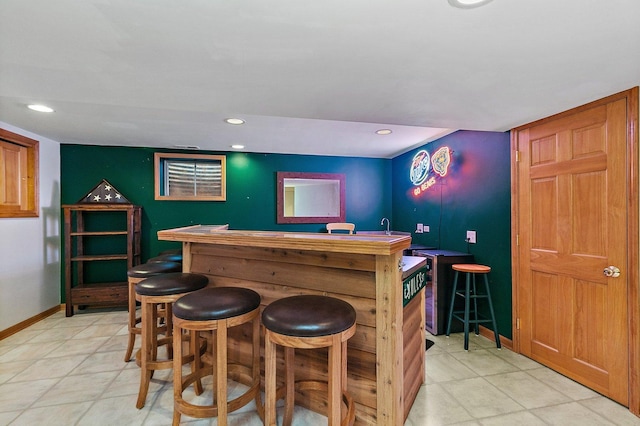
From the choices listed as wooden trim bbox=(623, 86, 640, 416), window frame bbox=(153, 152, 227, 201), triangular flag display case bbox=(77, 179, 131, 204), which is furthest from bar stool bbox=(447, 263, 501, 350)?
triangular flag display case bbox=(77, 179, 131, 204)

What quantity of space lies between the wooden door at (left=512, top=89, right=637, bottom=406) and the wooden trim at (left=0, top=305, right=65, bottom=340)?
17.4ft

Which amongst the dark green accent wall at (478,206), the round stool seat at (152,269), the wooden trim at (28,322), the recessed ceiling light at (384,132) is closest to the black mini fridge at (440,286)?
the dark green accent wall at (478,206)

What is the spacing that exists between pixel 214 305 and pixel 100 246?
3695mm

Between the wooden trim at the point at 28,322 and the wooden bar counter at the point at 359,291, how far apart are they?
269cm

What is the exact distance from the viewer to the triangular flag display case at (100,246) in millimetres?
3734

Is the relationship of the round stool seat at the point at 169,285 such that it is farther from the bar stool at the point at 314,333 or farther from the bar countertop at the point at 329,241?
the bar stool at the point at 314,333

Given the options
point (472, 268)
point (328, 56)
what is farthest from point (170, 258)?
point (472, 268)

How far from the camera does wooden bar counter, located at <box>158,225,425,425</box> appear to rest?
5.24 ft

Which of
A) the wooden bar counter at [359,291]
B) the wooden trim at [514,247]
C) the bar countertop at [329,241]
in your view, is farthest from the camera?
the wooden trim at [514,247]

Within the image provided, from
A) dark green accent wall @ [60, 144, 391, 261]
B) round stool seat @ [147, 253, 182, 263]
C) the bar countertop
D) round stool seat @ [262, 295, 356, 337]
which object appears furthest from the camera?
dark green accent wall @ [60, 144, 391, 261]

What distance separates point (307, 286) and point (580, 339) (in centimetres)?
222

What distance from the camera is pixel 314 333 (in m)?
1.32

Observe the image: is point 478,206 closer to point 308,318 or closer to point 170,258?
point 308,318

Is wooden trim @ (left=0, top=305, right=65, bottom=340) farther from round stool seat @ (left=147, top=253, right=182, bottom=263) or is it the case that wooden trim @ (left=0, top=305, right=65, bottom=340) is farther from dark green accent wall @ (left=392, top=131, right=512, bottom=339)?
dark green accent wall @ (left=392, top=131, right=512, bottom=339)
